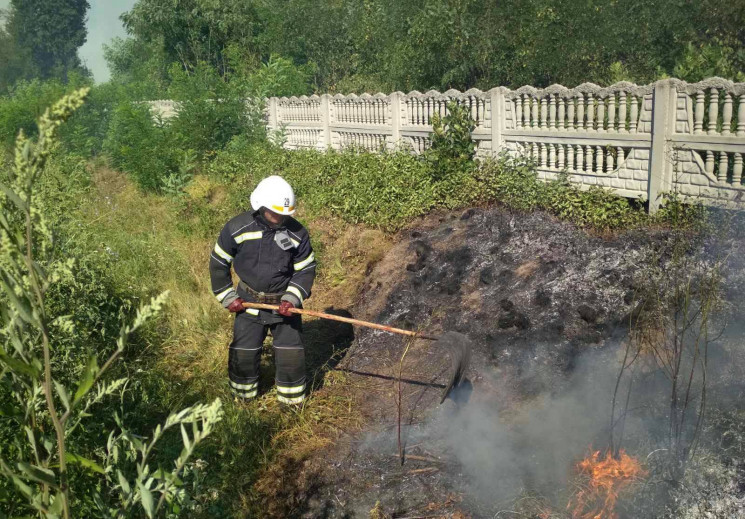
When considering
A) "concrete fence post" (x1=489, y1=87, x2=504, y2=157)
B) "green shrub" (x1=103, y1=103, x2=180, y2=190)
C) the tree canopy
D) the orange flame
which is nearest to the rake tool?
the orange flame

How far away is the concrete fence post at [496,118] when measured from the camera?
8305 mm

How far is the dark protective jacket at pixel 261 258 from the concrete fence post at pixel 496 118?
4.05 meters

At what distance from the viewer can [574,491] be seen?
12.8ft

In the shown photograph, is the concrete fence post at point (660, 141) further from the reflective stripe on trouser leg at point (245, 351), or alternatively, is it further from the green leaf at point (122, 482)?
the green leaf at point (122, 482)

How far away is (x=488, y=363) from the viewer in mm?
5441

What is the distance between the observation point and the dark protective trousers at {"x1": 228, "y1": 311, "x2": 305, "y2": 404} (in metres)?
5.15

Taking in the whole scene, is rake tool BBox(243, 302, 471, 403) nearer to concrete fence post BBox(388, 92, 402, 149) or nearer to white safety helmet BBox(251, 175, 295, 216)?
white safety helmet BBox(251, 175, 295, 216)

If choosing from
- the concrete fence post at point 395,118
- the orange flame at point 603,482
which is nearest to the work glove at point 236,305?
the orange flame at point 603,482

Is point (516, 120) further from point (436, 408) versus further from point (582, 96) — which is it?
point (436, 408)

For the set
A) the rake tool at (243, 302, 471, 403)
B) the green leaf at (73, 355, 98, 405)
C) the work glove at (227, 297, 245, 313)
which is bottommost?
the rake tool at (243, 302, 471, 403)

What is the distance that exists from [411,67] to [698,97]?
367 inches

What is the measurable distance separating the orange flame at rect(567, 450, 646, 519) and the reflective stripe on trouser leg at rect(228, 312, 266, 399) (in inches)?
98.0

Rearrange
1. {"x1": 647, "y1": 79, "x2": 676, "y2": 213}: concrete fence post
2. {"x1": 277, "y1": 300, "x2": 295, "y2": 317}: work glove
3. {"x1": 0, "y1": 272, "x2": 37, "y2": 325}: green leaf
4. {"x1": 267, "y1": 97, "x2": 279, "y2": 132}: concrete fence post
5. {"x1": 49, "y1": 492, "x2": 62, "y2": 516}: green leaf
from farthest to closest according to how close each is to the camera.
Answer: {"x1": 267, "y1": 97, "x2": 279, "y2": 132}: concrete fence post
{"x1": 647, "y1": 79, "x2": 676, "y2": 213}: concrete fence post
{"x1": 277, "y1": 300, "x2": 295, "y2": 317}: work glove
{"x1": 49, "y1": 492, "x2": 62, "y2": 516}: green leaf
{"x1": 0, "y1": 272, "x2": 37, "y2": 325}: green leaf

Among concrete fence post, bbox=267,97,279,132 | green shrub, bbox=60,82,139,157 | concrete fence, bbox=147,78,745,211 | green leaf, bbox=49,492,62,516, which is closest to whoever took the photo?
green leaf, bbox=49,492,62,516
